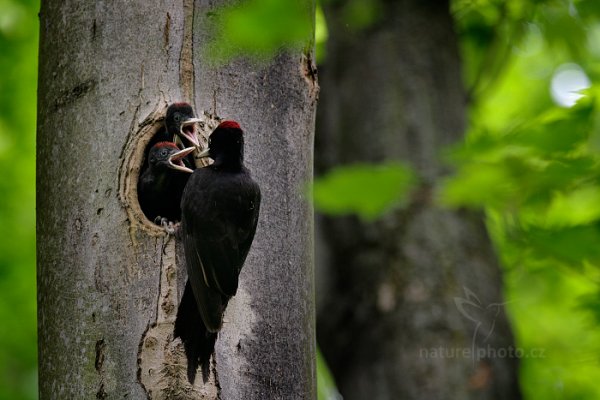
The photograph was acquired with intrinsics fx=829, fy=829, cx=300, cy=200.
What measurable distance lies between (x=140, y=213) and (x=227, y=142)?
37cm

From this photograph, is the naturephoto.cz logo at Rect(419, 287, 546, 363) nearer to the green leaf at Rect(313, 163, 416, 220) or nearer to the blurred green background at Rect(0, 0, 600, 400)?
the blurred green background at Rect(0, 0, 600, 400)

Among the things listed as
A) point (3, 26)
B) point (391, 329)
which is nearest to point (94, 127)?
point (391, 329)

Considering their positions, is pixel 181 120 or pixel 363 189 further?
pixel 181 120

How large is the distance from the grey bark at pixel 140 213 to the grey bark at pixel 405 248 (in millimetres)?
1797

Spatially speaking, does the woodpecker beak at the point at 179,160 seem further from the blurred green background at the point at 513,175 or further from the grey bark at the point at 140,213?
the blurred green background at the point at 513,175

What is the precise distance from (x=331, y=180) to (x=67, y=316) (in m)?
0.93

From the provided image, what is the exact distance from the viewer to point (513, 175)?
2.72 m

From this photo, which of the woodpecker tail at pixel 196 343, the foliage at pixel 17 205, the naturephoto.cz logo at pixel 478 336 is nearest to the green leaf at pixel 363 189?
the woodpecker tail at pixel 196 343

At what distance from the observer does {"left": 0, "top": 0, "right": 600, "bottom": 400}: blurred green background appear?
2.55 metres

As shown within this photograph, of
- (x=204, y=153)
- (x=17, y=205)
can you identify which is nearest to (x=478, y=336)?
(x=204, y=153)

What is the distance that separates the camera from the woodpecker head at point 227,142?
8.76 ft

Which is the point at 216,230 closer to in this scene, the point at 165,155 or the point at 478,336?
the point at 165,155

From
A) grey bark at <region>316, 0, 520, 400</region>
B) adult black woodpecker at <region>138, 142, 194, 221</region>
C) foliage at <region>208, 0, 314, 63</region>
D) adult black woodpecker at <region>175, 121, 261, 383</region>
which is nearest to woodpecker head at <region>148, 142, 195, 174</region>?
adult black woodpecker at <region>138, 142, 194, 221</region>

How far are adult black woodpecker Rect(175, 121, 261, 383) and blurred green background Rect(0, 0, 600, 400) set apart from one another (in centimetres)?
35
